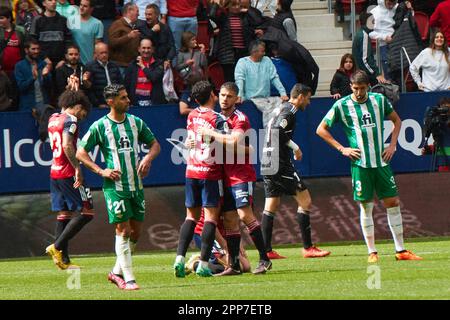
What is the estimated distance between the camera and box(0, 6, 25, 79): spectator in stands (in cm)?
2103

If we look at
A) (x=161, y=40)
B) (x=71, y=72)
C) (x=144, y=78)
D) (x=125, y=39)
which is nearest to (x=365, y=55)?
(x=161, y=40)

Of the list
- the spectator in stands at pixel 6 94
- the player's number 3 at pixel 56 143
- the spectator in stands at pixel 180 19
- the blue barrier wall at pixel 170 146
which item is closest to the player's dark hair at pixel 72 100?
the player's number 3 at pixel 56 143

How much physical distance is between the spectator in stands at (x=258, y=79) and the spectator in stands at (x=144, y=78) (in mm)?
1291

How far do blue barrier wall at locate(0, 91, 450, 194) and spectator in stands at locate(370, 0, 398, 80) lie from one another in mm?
1713

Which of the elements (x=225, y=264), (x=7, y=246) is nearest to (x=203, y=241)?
(x=225, y=264)

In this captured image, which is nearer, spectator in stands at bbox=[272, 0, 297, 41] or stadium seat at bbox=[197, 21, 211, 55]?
spectator in stands at bbox=[272, 0, 297, 41]

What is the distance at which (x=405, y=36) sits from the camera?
22.3 meters

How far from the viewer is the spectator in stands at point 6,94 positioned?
20266 millimetres

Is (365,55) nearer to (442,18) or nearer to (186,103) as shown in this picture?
(442,18)

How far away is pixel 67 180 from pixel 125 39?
16.7ft

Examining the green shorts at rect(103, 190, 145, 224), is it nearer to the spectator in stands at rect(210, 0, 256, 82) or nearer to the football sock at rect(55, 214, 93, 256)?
the football sock at rect(55, 214, 93, 256)

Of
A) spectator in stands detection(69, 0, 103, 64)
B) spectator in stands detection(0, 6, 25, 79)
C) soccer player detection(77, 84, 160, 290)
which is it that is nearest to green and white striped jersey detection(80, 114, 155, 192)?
soccer player detection(77, 84, 160, 290)
